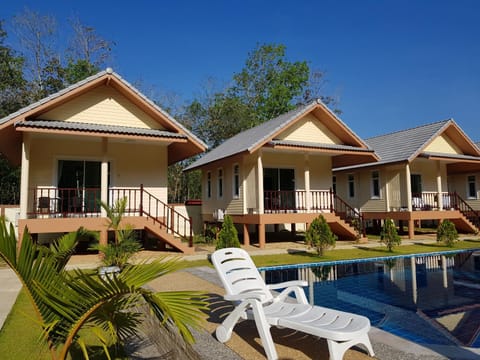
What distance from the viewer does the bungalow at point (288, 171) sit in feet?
50.3

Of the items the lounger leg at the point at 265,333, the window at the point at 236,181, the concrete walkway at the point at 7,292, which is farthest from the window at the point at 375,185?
the lounger leg at the point at 265,333

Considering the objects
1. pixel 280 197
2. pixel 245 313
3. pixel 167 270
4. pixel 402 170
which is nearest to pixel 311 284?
pixel 245 313

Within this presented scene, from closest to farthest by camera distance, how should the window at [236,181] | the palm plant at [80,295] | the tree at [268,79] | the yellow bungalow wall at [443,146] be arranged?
the palm plant at [80,295], the window at [236,181], the yellow bungalow wall at [443,146], the tree at [268,79]

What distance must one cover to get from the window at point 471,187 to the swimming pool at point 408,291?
1298cm

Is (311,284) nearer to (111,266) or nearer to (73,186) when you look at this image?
(111,266)

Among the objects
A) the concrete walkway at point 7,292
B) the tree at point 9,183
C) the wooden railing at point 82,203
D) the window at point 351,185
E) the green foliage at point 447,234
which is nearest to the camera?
the concrete walkway at point 7,292

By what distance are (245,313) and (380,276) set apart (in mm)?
6273

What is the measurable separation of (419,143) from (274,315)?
57.5 ft

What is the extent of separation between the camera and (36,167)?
13.7 metres

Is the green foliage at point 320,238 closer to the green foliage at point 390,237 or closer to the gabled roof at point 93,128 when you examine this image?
the green foliage at point 390,237

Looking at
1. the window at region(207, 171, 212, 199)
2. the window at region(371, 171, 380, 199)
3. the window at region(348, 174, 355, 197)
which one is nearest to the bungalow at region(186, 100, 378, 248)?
the window at region(207, 171, 212, 199)

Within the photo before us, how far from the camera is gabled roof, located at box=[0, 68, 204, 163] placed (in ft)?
38.9

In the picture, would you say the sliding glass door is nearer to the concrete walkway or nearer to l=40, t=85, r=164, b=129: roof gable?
l=40, t=85, r=164, b=129: roof gable

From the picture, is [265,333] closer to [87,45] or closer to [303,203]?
[303,203]
